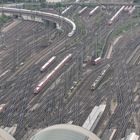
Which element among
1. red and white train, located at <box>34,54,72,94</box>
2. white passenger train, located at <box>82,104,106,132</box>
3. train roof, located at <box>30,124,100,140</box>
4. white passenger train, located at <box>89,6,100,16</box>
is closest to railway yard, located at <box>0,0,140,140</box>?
red and white train, located at <box>34,54,72,94</box>

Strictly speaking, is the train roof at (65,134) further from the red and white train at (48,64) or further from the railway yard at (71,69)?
the red and white train at (48,64)

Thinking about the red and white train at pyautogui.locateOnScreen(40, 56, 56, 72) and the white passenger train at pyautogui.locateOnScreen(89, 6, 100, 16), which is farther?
the white passenger train at pyautogui.locateOnScreen(89, 6, 100, 16)

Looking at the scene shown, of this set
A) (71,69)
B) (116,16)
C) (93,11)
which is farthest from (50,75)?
(93,11)

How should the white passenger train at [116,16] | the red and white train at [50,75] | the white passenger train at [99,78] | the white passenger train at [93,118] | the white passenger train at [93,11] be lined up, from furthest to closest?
1. the white passenger train at [93,11]
2. the white passenger train at [116,16]
3. the white passenger train at [99,78]
4. the red and white train at [50,75]
5. the white passenger train at [93,118]

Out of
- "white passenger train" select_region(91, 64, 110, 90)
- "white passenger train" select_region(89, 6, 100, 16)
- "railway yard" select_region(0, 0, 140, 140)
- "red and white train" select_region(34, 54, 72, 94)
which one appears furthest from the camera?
"white passenger train" select_region(89, 6, 100, 16)

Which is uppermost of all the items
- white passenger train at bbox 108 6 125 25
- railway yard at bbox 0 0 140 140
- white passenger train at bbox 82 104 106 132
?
white passenger train at bbox 82 104 106 132

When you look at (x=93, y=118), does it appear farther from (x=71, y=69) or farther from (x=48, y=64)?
(x=48, y=64)

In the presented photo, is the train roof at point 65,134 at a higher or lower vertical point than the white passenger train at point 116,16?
higher

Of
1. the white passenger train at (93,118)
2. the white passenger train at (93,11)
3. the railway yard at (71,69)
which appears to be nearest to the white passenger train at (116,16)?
the railway yard at (71,69)

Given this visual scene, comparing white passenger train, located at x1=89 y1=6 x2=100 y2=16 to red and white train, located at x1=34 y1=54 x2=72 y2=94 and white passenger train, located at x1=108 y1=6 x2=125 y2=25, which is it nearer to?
white passenger train, located at x1=108 y1=6 x2=125 y2=25
